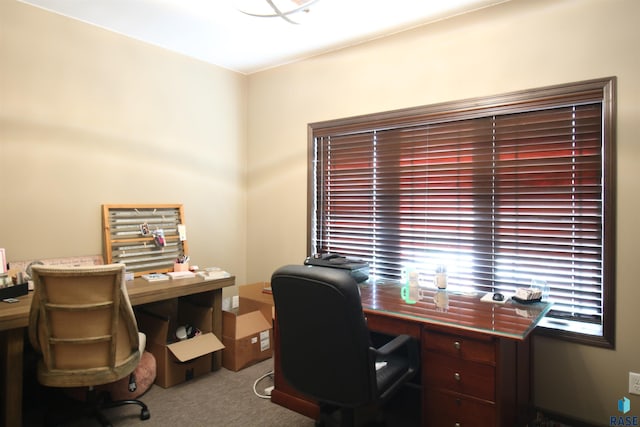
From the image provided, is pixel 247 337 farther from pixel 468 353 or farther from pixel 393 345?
pixel 468 353

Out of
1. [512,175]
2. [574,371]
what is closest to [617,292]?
[574,371]

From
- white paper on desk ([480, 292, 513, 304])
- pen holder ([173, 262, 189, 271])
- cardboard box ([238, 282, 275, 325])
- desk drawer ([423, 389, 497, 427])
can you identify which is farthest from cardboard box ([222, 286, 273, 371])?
white paper on desk ([480, 292, 513, 304])

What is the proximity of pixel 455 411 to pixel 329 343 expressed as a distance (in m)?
0.77

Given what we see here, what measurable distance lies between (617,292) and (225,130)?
3287mm

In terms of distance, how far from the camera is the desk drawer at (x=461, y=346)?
1.79 metres

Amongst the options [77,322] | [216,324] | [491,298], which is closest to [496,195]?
[491,298]

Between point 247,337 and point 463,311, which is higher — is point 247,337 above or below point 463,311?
below

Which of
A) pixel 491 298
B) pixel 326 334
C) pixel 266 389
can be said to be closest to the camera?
pixel 326 334

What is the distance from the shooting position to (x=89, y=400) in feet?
7.34

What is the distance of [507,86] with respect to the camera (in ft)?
8.16

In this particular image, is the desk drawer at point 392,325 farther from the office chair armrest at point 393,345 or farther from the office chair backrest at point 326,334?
the office chair backrest at point 326,334

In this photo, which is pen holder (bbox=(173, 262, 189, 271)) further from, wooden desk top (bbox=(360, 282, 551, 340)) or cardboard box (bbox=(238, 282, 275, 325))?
wooden desk top (bbox=(360, 282, 551, 340))

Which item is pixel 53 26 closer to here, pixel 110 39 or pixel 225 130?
pixel 110 39

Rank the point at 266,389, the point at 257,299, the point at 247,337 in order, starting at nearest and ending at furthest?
1. the point at 266,389
2. the point at 247,337
3. the point at 257,299
